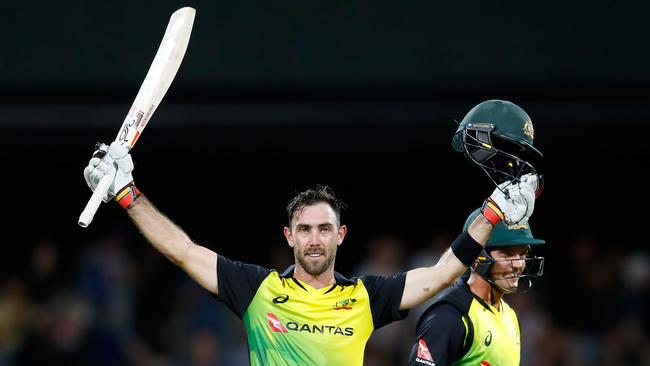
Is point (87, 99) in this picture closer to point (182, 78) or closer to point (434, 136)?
point (182, 78)

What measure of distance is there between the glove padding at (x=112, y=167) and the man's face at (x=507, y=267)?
1.70 metres

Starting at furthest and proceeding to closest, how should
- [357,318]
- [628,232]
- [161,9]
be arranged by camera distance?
[628,232] < [161,9] < [357,318]

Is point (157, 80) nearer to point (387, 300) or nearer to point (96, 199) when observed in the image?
point (96, 199)

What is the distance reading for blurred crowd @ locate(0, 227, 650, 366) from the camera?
9.25 meters

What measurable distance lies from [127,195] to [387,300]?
1.21 meters

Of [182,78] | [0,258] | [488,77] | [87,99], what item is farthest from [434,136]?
[0,258]

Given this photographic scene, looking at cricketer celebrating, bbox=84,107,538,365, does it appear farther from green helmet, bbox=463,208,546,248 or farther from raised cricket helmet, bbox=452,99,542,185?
green helmet, bbox=463,208,546,248

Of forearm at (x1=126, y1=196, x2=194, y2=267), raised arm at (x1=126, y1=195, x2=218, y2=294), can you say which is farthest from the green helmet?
forearm at (x1=126, y1=196, x2=194, y2=267)

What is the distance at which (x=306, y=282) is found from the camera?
17.5ft

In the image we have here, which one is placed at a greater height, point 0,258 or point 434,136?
point 434,136

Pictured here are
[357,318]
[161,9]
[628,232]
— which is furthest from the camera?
[628,232]

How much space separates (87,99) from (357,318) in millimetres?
4683

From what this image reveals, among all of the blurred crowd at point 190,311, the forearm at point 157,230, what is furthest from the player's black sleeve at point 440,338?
the blurred crowd at point 190,311

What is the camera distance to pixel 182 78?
30.7ft
